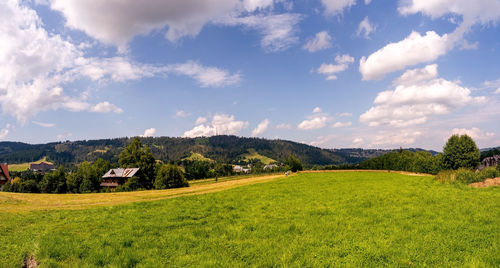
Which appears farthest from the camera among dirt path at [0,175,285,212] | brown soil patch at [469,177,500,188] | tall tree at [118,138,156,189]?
tall tree at [118,138,156,189]

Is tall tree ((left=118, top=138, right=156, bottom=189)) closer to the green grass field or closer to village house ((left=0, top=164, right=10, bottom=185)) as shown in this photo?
village house ((left=0, top=164, right=10, bottom=185))

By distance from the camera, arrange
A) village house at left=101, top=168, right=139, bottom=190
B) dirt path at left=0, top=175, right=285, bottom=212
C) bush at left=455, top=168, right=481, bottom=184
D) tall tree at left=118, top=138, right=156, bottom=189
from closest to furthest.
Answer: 1. dirt path at left=0, top=175, right=285, bottom=212
2. bush at left=455, top=168, right=481, bottom=184
3. village house at left=101, top=168, right=139, bottom=190
4. tall tree at left=118, top=138, right=156, bottom=189

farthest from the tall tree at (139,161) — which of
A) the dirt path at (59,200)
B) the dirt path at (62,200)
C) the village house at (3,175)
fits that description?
the village house at (3,175)

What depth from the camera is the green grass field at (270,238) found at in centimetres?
801

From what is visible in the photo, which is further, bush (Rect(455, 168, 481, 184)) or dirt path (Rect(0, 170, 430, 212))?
bush (Rect(455, 168, 481, 184))

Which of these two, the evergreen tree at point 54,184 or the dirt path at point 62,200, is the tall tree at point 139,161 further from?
the dirt path at point 62,200

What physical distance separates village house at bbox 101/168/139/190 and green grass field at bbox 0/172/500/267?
207 feet

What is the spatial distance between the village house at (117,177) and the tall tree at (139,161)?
170 cm

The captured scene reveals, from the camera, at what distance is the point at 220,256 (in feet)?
27.9

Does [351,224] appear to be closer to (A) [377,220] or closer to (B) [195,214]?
(A) [377,220]

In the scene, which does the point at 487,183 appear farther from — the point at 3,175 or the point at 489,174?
the point at 3,175

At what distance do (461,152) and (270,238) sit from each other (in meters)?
85.2

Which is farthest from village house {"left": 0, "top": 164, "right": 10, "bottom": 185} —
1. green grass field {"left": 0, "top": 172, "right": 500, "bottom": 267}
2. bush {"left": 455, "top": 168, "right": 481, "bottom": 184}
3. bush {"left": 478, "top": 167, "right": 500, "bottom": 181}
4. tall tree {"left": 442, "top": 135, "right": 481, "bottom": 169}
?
tall tree {"left": 442, "top": 135, "right": 481, "bottom": 169}

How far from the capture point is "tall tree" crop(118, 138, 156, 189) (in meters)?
74.6
